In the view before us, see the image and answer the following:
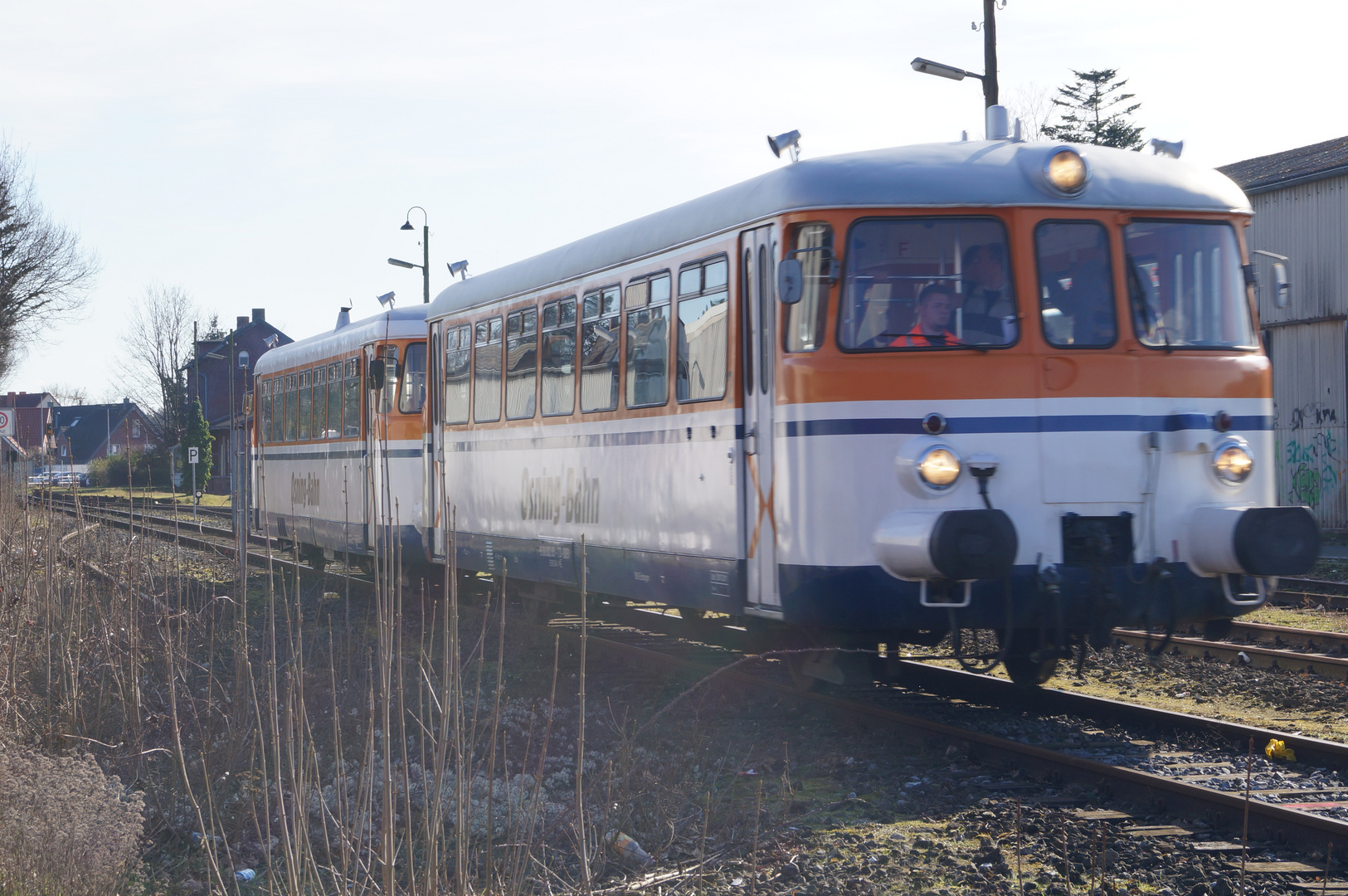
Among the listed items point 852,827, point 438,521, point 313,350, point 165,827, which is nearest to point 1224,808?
point 852,827

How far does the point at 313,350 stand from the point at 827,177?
11284 mm

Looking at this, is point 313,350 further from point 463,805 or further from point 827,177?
point 463,805

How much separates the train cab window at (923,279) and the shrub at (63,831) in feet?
13.7

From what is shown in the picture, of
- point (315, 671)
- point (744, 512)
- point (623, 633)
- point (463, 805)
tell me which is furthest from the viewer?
point (623, 633)

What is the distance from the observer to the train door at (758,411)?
775cm

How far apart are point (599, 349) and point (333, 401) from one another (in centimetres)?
729

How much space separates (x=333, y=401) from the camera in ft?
53.7

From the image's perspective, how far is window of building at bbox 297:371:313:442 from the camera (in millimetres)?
17516

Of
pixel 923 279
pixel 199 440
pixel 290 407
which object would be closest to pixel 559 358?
pixel 923 279

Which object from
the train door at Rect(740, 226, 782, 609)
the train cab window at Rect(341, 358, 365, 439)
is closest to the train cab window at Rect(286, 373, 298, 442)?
the train cab window at Rect(341, 358, 365, 439)

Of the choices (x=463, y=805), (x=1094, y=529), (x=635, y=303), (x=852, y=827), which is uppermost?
(x=635, y=303)

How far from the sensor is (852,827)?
5801 millimetres

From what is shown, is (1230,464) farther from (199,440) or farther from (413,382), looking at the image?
(199,440)

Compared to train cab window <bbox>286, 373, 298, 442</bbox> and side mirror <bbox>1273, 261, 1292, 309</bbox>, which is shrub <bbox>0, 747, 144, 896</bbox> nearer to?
side mirror <bbox>1273, 261, 1292, 309</bbox>
